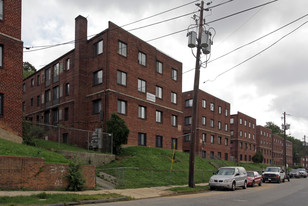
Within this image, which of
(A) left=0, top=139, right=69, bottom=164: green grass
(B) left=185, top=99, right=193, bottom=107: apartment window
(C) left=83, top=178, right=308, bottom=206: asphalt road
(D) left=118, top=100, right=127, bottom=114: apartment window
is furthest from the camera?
(B) left=185, top=99, right=193, bottom=107: apartment window

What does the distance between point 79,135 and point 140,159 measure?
683 cm

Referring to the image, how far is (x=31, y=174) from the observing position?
43.2ft

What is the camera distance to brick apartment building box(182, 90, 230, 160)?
48.7 m

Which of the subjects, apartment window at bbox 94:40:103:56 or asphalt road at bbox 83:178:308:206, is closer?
asphalt road at bbox 83:178:308:206

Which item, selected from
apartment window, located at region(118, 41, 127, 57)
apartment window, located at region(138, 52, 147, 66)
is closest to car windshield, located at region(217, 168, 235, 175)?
apartment window, located at region(118, 41, 127, 57)

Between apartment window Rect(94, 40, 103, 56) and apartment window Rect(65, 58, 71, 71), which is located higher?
apartment window Rect(94, 40, 103, 56)

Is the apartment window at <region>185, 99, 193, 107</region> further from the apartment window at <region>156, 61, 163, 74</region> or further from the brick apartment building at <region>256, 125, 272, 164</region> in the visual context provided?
the brick apartment building at <region>256, 125, 272, 164</region>

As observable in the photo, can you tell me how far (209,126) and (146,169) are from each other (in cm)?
3182

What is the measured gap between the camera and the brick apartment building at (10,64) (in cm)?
1847

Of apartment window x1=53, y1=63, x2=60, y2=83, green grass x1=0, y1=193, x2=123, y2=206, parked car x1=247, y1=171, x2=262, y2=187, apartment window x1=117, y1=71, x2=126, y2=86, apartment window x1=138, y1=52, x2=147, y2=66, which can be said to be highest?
apartment window x1=138, y1=52, x2=147, y2=66

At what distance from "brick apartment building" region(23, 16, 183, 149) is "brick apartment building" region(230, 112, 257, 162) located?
105ft

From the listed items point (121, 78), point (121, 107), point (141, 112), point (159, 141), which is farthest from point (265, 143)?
point (121, 78)

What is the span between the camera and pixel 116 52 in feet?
95.1

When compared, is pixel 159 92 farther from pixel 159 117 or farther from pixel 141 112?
pixel 141 112
